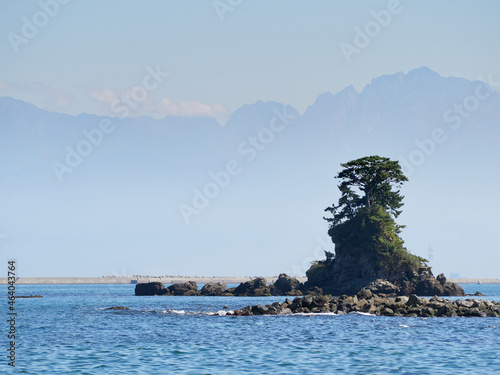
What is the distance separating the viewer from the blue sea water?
1479 inches

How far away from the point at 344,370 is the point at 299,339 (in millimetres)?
14833

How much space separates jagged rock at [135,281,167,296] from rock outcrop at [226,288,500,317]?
80456 millimetres

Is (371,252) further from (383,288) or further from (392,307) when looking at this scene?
(392,307)

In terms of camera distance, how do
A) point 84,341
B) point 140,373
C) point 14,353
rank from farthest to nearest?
point 84,341 → point 14,353 → point 140,373

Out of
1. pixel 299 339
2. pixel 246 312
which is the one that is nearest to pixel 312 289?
pixel 246 312

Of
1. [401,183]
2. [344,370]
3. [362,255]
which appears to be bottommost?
[344,370]

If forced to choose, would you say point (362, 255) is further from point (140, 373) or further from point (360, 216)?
point (140, 373)

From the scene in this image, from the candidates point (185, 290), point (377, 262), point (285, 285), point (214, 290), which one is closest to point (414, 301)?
point (377, 262)

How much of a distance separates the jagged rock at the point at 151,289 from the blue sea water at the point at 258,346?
89902 millimetres

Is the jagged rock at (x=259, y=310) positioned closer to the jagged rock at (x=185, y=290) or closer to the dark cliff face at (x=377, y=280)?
the dark cliff face at (x=377, y=280)

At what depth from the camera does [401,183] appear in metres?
130

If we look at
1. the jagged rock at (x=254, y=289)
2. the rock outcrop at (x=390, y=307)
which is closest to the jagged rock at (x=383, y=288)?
the jagged rock at (x=254, y=289)

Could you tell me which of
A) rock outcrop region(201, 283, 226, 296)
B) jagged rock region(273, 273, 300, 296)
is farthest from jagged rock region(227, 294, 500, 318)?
rock outcrop region(201, 283, 226, 296)

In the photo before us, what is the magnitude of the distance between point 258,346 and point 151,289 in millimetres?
118782
